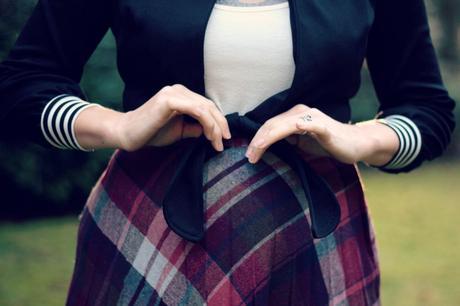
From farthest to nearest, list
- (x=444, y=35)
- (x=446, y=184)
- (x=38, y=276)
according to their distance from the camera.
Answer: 1. (x=444, y=35)
2. (x=446, y=184)
3. (x=38, y=276)

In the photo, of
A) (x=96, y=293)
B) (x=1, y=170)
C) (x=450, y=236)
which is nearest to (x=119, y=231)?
(x=96, y=293)

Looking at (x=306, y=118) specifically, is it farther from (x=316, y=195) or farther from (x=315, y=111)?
(x=316, y=195)

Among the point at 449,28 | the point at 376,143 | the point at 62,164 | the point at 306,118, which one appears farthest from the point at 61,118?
the point at 449,28

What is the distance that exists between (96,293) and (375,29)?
84 centimetres

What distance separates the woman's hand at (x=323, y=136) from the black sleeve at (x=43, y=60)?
0.44 m

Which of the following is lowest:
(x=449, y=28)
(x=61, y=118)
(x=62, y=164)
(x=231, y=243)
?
(x=449, y=28)

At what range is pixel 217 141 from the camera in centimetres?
154

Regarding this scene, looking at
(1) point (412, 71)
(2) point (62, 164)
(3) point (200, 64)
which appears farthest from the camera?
(2) point (62, 164)

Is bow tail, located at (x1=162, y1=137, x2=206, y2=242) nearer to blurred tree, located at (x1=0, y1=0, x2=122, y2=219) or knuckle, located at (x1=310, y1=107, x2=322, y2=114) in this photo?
knuckle, located at (x1=310, y1=107, x2=322, y2=114)

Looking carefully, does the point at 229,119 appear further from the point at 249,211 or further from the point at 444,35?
the point at 444,35

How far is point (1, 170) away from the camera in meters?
5.55

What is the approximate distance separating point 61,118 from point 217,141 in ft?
1.15

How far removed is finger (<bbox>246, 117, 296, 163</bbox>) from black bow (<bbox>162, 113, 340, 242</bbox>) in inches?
2.5

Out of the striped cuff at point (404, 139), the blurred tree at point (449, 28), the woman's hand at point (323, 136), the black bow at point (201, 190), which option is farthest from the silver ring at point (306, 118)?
the blurred tree at point (449, 28)
